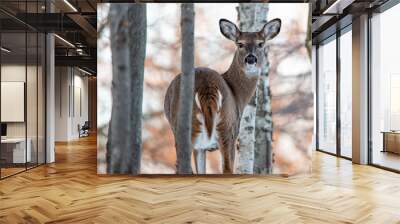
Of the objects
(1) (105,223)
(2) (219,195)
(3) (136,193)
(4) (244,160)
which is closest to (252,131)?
(4) (244,160)

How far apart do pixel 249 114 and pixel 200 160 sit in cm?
109

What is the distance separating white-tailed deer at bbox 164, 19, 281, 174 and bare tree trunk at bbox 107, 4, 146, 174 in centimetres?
55

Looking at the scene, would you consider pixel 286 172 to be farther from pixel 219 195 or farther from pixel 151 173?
pixel 151 173

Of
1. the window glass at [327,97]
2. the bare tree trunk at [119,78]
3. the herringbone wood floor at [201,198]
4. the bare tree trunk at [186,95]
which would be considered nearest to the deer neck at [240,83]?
the bare tree trunk at [186,95]

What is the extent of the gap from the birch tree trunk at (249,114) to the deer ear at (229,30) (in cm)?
11

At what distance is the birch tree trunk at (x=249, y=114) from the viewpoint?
5.94 m

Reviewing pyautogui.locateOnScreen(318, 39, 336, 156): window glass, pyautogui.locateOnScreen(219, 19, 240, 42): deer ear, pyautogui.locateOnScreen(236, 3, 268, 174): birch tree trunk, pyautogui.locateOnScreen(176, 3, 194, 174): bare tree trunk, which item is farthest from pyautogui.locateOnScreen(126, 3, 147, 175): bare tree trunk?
pyautogui.locateOnScreen(318, 39, 336, 156): window glass

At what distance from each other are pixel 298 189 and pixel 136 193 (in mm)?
2231

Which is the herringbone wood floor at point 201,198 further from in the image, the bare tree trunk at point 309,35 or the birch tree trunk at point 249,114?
the bare tree trunk at point 309,35

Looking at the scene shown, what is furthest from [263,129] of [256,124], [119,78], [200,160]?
[119,78]

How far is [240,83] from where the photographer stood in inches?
235

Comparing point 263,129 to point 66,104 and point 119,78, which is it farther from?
point 66,104

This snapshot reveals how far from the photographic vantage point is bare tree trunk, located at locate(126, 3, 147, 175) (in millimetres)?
5992

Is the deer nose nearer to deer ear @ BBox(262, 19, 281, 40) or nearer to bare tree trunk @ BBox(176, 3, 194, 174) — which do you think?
deer ear @ BBox(262, 19, 281, 40)
